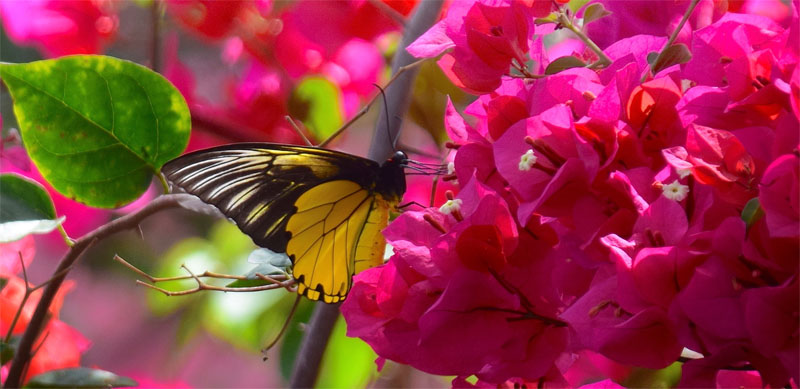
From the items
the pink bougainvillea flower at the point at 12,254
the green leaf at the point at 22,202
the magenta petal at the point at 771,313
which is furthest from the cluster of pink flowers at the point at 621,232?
the pink bougainvillea flower at the point at 12,254

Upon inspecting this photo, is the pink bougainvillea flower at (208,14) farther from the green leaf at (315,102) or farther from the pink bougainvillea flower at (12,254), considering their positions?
the pink bougainvillea flower at (12,254)

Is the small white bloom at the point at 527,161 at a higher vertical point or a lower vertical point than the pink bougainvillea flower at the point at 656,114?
lower

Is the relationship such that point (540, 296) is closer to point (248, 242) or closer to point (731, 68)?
point (731, 68)

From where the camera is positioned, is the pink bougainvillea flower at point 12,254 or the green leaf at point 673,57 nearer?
the green leaf at point 673,57

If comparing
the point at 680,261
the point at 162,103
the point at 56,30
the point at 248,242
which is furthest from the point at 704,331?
the point at 56,30

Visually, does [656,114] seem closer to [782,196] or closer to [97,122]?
[782,196]
